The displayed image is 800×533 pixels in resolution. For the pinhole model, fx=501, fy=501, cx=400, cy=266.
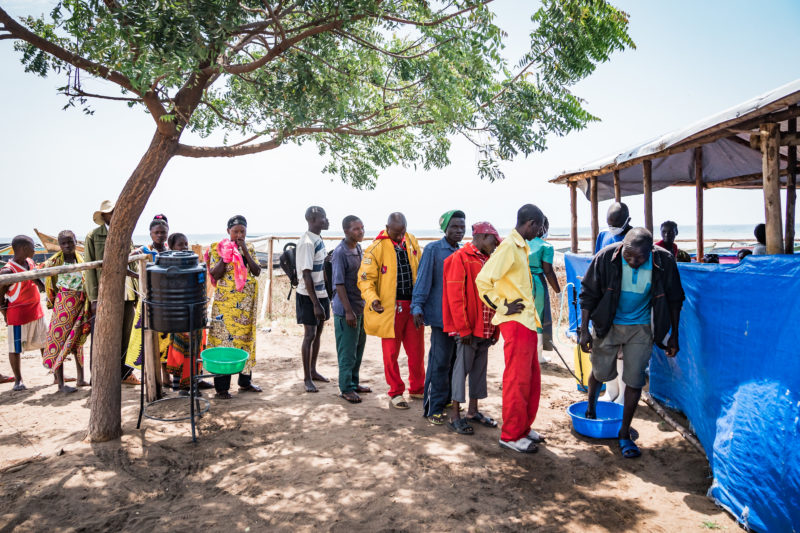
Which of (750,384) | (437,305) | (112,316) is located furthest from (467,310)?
(112,316)

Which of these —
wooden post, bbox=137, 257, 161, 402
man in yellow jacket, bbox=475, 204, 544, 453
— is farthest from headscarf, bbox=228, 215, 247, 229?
man in yellow jacket, bbox=475, 204, 544, 453

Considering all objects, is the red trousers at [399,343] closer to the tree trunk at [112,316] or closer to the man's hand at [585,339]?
the man's hand at [585,339]

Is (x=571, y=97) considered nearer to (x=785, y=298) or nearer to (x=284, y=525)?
(x=785, y=298)

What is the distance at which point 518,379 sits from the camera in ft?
13.1

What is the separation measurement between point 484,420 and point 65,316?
4.83 m

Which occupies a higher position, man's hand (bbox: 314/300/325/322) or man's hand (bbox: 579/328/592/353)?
man's hand (bbox: 314/300/325/322)

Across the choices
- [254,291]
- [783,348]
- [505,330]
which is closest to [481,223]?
[505,330]

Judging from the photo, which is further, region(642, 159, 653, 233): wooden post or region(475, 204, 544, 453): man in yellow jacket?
region(642, 159, 653, 233): wooden post

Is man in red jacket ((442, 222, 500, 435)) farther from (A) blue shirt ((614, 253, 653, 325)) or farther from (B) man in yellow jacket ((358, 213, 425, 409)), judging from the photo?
(A) blue shirt ((614, 253, 653, 325))

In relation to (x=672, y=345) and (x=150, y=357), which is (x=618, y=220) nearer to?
(x=672, y=345)

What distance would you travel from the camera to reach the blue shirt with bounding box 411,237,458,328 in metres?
4.67

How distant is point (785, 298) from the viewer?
2.91 m

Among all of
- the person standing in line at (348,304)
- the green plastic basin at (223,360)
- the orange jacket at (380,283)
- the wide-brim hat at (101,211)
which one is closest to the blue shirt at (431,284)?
the orange jacket at (380,283)

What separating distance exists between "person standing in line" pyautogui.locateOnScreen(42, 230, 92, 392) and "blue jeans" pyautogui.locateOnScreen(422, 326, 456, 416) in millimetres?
4076
